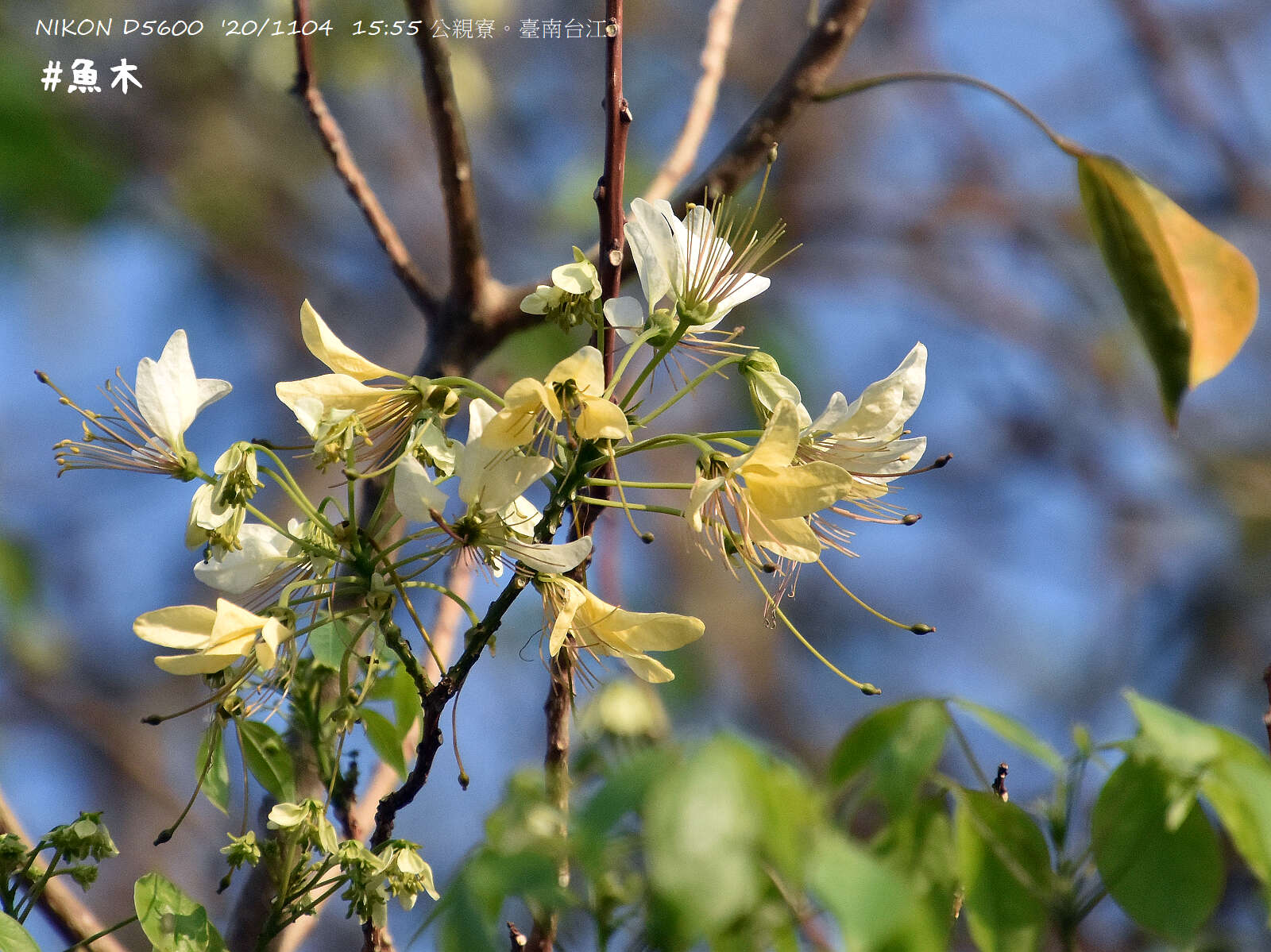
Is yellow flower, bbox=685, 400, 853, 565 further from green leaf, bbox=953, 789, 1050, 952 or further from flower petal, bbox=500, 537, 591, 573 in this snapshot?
green leaf, bbox=953, 789, 1050, 952

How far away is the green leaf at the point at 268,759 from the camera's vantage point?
935 mm

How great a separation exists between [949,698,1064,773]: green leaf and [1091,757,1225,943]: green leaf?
6cm

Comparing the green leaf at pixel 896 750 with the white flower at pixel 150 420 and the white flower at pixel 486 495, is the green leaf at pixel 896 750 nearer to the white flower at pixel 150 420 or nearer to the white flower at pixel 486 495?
the white flower at pixel 486 495

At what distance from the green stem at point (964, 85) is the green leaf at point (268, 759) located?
803 mm

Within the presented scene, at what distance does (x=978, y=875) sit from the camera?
0.61m

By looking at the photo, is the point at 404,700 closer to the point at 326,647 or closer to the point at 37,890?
the point at 326,647

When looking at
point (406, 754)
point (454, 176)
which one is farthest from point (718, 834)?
point (454, 176)

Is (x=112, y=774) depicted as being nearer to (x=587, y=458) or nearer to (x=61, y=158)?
(x=61, y=158)

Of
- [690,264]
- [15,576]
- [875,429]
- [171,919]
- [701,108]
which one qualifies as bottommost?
[15,576]

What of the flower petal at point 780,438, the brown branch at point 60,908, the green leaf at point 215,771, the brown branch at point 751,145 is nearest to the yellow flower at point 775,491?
the flower petal at point 780,438

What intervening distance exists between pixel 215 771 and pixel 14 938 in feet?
0.62

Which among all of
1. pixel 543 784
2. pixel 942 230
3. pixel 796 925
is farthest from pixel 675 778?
pixel 942 230

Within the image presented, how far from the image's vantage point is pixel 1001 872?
0.61 m

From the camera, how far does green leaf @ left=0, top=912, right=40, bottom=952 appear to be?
0.77 metres
